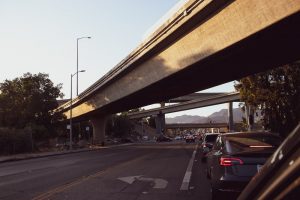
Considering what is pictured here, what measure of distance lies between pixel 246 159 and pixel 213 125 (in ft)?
513

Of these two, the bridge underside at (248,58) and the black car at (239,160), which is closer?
the black car at (239,160)

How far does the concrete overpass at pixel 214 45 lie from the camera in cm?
1888

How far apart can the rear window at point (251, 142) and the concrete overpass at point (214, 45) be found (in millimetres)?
7808

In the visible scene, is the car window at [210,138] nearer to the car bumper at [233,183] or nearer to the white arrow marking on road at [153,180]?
the white arrow marking on road at [153,180]

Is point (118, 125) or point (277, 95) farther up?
point (118, 125)

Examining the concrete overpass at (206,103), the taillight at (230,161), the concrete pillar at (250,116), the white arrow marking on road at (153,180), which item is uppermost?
the concrete overpass at (206,103)

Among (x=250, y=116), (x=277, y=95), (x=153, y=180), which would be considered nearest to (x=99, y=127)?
(x=250, y=116)

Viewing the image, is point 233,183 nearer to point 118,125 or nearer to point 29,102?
point 29,102

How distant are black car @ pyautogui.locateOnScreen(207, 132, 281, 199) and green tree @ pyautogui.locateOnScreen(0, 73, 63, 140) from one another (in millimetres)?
57608

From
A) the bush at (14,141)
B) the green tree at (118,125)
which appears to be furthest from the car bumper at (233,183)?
the green tree at (118,125)

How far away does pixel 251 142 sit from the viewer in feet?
32.2

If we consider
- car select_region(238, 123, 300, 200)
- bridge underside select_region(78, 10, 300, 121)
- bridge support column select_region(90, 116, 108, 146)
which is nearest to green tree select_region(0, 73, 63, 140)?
bridge support column select_region(90, 116, 108, 146)

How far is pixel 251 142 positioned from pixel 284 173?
27.4ft

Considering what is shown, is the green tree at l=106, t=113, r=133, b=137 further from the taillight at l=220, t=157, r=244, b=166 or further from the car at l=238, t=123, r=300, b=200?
the car at l=238, t=123, r=300, b=200
